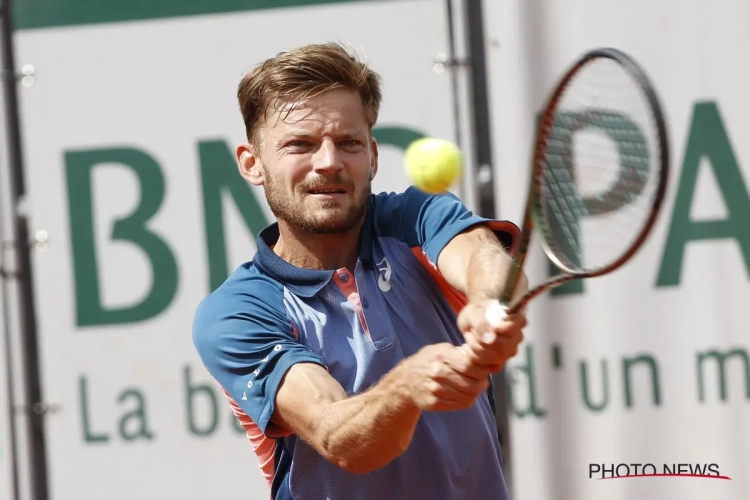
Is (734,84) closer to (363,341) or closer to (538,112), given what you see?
(538,112)

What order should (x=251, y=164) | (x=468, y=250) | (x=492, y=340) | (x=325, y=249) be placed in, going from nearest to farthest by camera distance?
(x=492, y=340) < (x=468, y=250) < (x=325, y=249) < (x=251, y=164)

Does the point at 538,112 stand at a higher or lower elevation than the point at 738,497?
higher

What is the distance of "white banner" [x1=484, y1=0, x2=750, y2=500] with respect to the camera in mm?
4039

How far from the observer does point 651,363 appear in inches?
159

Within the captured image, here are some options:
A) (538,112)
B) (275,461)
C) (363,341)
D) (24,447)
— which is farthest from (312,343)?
(24,447)

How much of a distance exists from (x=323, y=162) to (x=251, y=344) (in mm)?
458

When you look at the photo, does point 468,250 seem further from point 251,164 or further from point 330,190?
point 251,164

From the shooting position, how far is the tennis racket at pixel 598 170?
216 cm

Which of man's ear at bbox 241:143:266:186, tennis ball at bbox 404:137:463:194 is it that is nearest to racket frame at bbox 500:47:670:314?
man's ear at bbox 241:143:266:186

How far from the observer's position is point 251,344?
267 cm

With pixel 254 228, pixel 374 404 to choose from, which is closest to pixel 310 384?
pixel 374 404

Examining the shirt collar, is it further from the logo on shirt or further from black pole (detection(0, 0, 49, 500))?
black pole (detection(0, 0, 49, 500))

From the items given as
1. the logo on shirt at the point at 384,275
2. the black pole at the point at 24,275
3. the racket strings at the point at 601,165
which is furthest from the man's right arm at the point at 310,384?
the black pole at the point at 24,275

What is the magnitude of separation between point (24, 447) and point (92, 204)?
92cm
